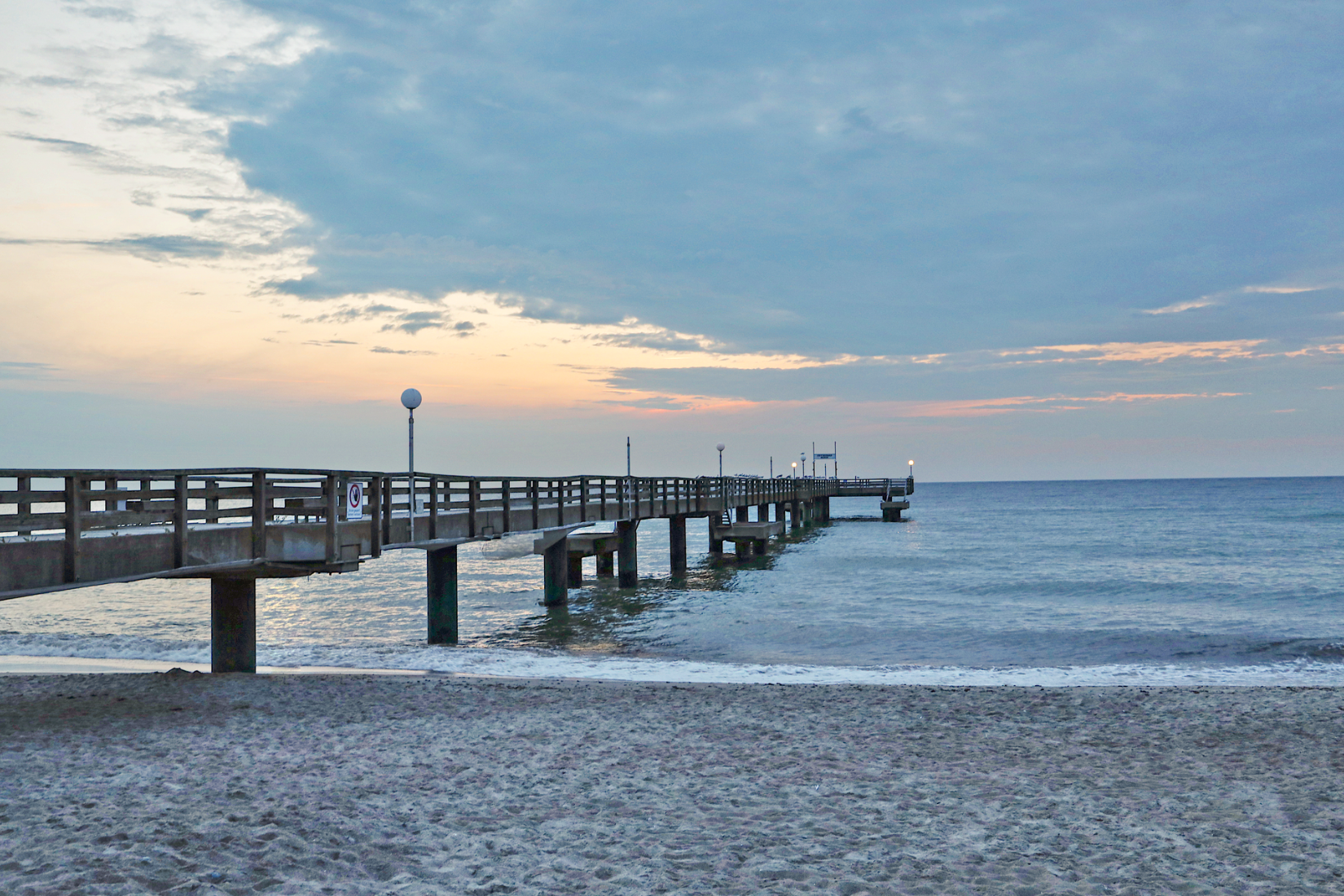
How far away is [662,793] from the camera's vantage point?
25.5ft

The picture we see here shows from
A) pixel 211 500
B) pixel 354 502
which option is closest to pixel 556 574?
pixel 354 502

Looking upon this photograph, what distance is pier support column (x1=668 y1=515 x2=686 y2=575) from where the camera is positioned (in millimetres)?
35562

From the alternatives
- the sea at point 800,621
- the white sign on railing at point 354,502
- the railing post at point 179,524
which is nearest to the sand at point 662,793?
the railing post at point 179,524

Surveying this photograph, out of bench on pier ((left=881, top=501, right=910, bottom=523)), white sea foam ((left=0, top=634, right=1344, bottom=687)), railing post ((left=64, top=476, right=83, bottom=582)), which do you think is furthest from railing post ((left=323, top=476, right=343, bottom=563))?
bench on pier ((left=881, top=501, right=910, bottom=523))

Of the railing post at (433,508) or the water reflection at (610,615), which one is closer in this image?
the railing post at (433,508)

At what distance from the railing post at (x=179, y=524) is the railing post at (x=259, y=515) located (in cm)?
130

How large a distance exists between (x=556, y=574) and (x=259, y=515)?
14186 mm

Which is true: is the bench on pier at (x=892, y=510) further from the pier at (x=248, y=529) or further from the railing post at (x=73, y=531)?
the railing post at (x=73, y=531)

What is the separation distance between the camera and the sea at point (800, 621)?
55.1 ft

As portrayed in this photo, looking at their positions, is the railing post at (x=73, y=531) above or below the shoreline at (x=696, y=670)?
above

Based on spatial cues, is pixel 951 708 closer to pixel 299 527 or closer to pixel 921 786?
pixel 921 786

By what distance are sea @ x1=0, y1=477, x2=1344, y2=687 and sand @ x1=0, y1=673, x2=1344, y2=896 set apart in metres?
3.99

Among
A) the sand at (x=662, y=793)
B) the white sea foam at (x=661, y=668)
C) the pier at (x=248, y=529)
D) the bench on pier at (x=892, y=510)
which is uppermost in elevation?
the pier at (x=248, y=529)

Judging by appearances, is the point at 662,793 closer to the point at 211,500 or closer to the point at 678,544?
the point at 211,500
